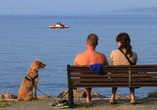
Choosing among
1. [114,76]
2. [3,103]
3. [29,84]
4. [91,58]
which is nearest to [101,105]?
[114,76]

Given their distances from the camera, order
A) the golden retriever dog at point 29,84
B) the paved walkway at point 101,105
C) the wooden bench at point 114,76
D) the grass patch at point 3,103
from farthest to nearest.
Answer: the golden retriever dog at point 29,84, the grass patch at point 3,103, the paved walkway at point 101,105, the wooden bench at point 114,76

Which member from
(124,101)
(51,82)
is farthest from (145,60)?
(124,101)

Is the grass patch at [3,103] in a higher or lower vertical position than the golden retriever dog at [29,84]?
lower

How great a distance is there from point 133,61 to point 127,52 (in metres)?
0.25

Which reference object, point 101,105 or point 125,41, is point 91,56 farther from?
point 101,105

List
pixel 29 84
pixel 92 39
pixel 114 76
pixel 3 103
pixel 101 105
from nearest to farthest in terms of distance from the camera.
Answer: pixel 114 76 → pixel 92 39 → pixel 101 105 → pixel 3 103 → pixel 29 84

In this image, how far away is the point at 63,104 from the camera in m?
6.46

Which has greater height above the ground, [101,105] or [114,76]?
[114,76]

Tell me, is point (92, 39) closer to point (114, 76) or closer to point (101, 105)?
point (114, 76)

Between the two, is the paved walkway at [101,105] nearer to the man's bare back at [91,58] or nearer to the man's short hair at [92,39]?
the man's bare back at [91,58]

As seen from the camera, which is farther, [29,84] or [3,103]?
[29,84]

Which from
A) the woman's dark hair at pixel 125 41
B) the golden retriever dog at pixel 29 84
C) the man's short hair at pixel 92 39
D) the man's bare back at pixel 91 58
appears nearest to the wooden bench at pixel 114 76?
the man's bare back at pixel 91 58

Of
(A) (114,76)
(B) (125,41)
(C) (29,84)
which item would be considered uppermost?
(B) (125,41)

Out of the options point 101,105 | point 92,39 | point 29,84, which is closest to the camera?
point 92,39
